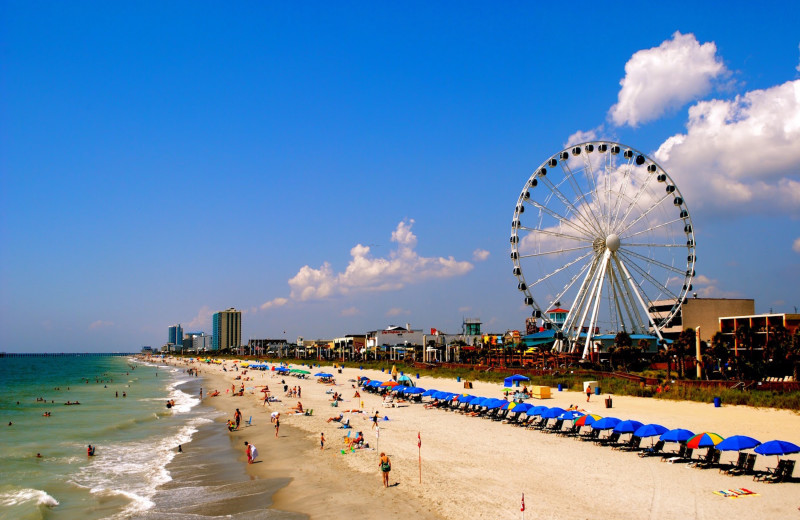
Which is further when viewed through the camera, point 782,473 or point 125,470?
point 125,470

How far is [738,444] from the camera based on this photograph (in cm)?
1877

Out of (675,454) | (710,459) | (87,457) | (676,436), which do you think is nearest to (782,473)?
(710,459)

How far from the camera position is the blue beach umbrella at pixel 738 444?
730 inches

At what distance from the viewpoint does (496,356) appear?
7244cm

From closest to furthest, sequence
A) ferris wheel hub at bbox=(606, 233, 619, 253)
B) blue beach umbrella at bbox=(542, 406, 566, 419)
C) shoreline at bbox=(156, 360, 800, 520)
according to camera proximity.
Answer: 1. shoreline at bbox=(156, 360, 800, 520)
2. blue beach umbrella at bbox=(542, 406, 566, 419)
3. ferris wheel hub at bbox=(606, 233, 619, 253)

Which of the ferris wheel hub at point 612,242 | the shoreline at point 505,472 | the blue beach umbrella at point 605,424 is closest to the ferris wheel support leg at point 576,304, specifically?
the ferris wheel hub at point 612,242

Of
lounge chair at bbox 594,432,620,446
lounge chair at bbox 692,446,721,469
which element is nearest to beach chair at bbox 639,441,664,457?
lounge chair at bbox 594,432,620,446

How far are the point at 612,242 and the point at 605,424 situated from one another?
3362 cm

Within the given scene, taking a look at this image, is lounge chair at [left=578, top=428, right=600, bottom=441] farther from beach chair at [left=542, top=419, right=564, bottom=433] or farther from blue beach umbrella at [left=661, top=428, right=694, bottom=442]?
blue beach umbrella at [left=661, top=428, right=694, bottom=442]

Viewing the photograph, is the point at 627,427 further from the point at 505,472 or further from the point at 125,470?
the point at 125,470

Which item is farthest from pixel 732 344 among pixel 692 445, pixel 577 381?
pixel 692 445

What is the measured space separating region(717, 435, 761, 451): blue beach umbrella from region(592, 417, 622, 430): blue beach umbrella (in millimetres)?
5213

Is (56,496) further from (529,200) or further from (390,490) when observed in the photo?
(529,200)

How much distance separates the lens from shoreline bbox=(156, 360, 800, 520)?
1645 cm
